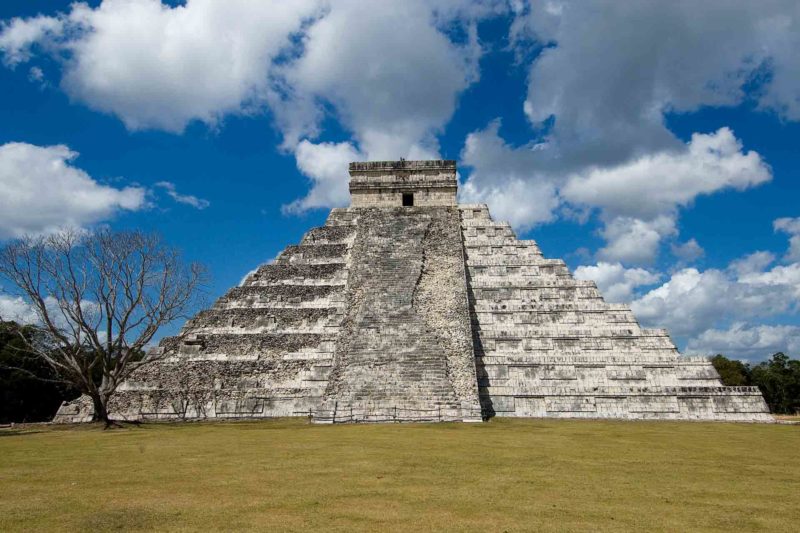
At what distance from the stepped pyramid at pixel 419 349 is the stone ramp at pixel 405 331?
5 centimetres

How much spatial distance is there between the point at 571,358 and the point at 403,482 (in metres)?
12.4

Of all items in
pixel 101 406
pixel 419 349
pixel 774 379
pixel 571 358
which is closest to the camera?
pixel 101 406

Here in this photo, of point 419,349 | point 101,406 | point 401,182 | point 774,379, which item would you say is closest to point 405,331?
point 419,349

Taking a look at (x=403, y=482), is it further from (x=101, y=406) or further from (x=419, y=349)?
(x=101, y=406)

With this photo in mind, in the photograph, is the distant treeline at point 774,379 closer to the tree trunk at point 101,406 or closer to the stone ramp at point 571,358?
the stone ramp at point 571,358

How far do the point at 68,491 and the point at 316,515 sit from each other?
3278 millimetres

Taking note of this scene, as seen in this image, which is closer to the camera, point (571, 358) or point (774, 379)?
point (571, 358)

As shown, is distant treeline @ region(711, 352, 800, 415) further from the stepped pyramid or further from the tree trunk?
the tree trunk

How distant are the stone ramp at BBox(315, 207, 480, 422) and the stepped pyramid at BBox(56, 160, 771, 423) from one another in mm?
49

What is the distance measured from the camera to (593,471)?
26.4ft

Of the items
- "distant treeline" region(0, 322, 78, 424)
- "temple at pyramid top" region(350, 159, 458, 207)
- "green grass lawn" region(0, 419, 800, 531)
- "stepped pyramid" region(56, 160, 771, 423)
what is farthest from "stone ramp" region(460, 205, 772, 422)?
"distant treeline" region(0, 322, 78, 424)

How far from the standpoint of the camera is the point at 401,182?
1027 inches

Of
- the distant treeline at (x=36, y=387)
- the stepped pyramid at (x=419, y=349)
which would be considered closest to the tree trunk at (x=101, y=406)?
the stepped pyramid at (x=419, y=349)

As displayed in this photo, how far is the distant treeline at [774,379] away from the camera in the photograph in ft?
135
